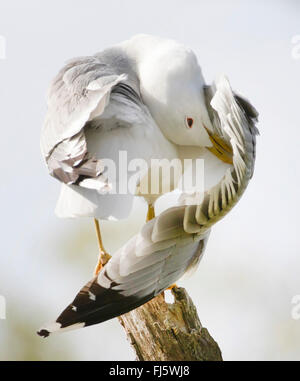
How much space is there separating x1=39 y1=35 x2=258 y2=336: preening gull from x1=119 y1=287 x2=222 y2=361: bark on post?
166mm

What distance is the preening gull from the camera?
2.08m

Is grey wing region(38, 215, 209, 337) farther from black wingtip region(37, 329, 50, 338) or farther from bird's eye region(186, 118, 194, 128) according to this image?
bird's eye region(186, 118, 194, 128)

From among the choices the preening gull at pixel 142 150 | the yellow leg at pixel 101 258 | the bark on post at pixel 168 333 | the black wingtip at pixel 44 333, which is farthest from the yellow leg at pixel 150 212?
the black wingtip at pixel 44 333

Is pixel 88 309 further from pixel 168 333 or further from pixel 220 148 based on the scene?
pixel 220 148

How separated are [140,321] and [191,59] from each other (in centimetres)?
95

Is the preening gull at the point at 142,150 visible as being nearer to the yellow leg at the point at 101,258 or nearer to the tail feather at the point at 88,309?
the tail feather at the point at 88,309

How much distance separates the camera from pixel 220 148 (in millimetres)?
2428

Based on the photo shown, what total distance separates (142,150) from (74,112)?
243 millimetres

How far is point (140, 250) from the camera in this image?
2150mm

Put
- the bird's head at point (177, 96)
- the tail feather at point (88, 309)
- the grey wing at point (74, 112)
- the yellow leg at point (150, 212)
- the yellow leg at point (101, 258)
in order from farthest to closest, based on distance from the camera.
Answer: the yellow leg at point (150, 212) → the yellow leg at point (101, 258) → the bird's head at point (177, 96) → the tail feather at point (88, 309) → the grey wing at point (74, 112)

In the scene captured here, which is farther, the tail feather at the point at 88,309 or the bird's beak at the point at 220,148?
the bird's beak at the point at 220,148

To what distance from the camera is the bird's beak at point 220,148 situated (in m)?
2.41

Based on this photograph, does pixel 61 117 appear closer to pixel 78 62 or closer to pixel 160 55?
pixel 78 62

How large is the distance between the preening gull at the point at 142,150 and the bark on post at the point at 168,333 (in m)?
0.17
